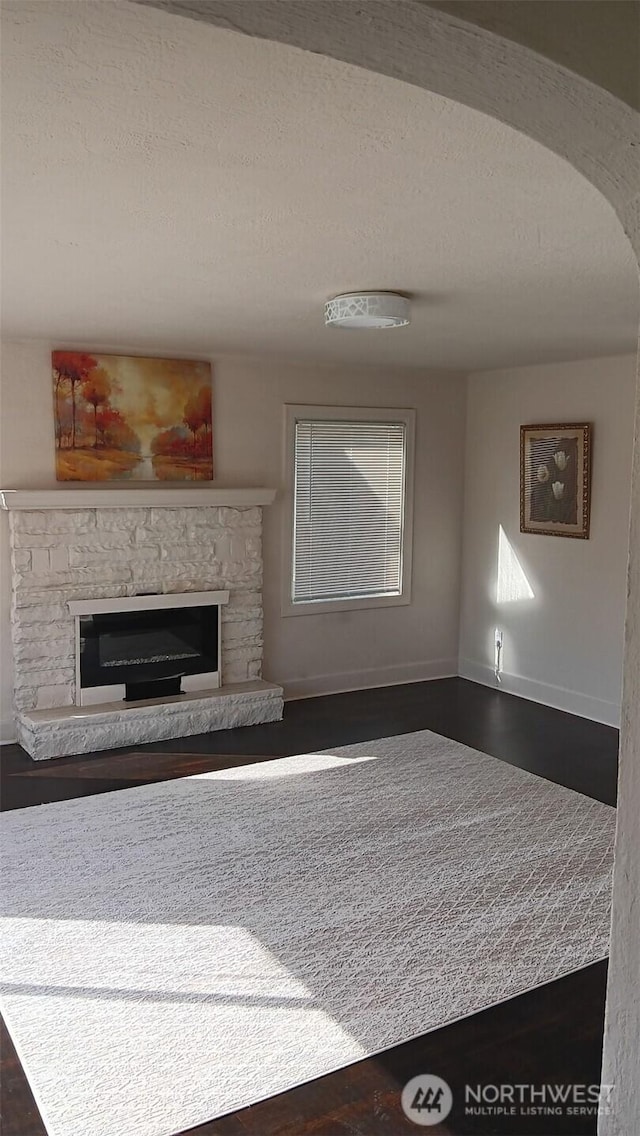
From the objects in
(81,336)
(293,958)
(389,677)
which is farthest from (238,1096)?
(389,677)

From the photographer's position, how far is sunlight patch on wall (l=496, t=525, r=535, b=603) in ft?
22.4

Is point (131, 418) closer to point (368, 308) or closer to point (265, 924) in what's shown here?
point (368, 308)

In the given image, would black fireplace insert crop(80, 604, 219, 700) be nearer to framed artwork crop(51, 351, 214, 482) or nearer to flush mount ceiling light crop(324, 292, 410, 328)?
framed artwork crop(51, 351, 214, 482)

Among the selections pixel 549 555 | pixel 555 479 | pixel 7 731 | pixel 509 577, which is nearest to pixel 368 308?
pixel 555 479

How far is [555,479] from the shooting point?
6387 mm

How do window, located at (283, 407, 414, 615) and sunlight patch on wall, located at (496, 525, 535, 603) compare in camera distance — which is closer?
window, located at (283, 407, 414, 615)

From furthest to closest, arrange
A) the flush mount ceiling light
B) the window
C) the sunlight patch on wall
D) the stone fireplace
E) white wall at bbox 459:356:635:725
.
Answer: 1. the sunlight patch on wall
2. the window
3. white wall at bbox 459:356:635:725
4. the stone fireplace
5. the flush mount ceiling light

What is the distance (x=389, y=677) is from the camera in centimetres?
716

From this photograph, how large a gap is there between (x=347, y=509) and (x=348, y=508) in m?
0.01

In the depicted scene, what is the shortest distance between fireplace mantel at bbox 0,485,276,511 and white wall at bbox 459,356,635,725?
6.23ft

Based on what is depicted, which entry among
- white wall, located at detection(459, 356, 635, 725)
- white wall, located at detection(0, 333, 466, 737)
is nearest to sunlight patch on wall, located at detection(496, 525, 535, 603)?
white wall, located at detection(459, 356, 635, 725)

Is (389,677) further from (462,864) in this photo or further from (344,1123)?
(344,1123)

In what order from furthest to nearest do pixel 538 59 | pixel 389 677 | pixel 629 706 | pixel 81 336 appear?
1. pixel 389 677
2. pixel 81 336
3. pixel 629 706
4. pixel 538 59

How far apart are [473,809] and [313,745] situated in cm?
133
